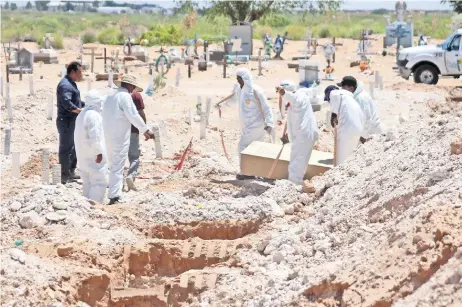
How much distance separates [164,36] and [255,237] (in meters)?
31.5

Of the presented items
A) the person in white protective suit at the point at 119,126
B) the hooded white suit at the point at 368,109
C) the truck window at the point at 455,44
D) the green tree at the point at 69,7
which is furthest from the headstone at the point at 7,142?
the green tree at the point at 69,7

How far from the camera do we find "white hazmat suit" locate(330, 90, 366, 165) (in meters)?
12.0

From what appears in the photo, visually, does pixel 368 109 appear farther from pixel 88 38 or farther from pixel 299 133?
pixel 88 38

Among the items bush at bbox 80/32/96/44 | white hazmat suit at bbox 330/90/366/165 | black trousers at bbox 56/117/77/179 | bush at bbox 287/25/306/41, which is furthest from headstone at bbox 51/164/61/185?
bush at bbox 287/25/306/41

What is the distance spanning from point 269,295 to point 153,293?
1300 mm

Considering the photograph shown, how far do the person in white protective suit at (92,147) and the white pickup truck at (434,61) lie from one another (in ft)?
51.8

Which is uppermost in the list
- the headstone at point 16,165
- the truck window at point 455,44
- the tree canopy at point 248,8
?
the tree canopy at point 248,8

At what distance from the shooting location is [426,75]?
25.5 m

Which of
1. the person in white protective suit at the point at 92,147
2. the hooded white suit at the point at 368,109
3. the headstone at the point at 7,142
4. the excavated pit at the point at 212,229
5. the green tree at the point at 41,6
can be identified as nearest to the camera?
the excavated pit at the point at 212,229

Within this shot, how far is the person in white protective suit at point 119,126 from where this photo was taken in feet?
37.0

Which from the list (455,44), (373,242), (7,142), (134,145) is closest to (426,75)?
(455,44)

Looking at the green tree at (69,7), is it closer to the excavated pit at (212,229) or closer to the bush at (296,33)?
the bush at (296,33)

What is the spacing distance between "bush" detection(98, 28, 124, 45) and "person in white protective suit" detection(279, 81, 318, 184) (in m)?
31.4

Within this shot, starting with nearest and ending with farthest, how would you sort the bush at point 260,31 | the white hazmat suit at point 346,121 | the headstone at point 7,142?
the white hazmat suit at point 346,121, the headstone at point 7,142, the bush at point 260,31
